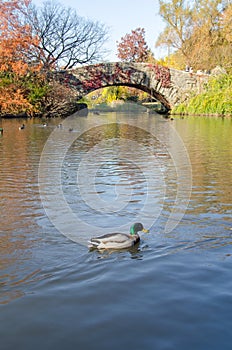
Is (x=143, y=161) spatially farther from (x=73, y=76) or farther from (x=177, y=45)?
(x=177, y=45)

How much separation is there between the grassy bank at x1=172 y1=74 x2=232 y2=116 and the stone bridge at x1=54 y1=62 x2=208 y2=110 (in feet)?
3.25

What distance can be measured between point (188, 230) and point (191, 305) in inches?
81.6

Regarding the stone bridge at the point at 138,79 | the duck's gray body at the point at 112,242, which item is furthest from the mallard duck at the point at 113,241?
the stone bridge at the point at 138,79

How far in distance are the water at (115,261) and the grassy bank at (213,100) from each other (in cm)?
2163

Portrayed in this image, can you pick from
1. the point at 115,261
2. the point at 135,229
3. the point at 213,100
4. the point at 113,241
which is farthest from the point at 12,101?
the point at 115,261

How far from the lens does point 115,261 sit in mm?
4578

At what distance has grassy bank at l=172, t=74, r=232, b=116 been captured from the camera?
3050 cm

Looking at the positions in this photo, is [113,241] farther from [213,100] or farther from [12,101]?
[213,100]

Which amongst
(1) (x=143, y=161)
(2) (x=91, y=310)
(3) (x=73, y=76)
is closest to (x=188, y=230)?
(2) (x=91, y=310)

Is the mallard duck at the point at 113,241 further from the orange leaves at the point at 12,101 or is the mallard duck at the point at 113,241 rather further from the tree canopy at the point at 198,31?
the tree canopy at the point at 198,31

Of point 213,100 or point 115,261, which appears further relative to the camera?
point 213,100

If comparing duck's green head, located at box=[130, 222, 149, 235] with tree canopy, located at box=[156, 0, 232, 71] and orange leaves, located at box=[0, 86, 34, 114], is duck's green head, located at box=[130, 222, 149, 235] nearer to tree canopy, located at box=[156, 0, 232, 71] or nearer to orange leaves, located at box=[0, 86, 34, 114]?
orange leaves, located at box=[0, 86, 34, 114]

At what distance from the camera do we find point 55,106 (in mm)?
32906

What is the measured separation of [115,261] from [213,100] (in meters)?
29.4
